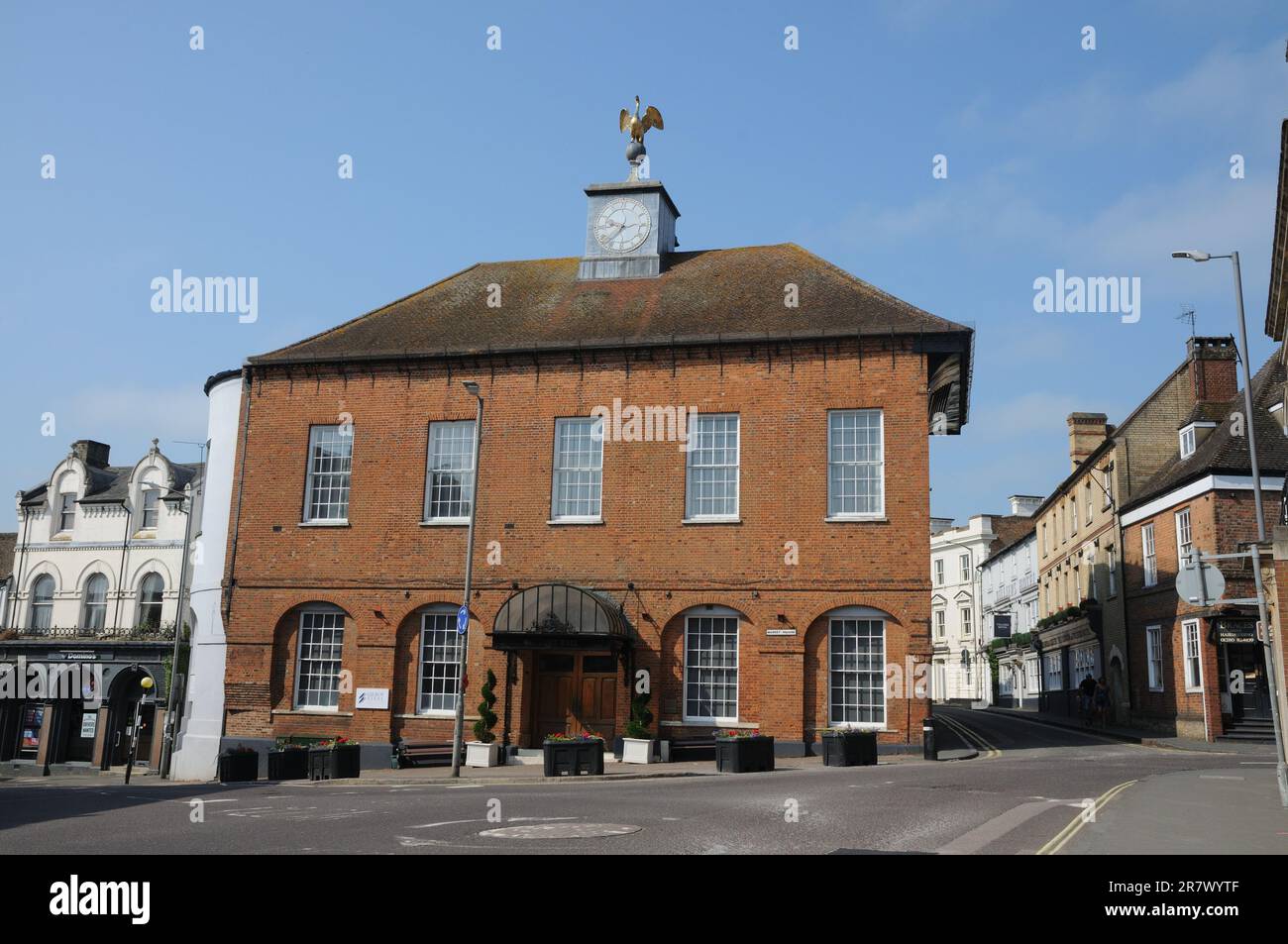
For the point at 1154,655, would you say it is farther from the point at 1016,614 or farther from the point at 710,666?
the point at 1016,614

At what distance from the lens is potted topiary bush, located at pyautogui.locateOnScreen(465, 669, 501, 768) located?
963 inches

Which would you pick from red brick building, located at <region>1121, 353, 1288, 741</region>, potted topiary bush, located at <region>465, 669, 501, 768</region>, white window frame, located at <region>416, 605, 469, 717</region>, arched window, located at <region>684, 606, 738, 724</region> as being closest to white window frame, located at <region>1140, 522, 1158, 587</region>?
red brick building, located at <region>1121, 353, 1288, 741</region>

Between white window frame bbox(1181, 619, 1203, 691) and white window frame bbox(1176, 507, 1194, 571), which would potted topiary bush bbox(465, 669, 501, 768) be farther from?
white window frame bbox(1176, 507, 1194, 571)

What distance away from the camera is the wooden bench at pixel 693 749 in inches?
960

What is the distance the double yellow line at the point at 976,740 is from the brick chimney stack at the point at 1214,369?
1417 cm

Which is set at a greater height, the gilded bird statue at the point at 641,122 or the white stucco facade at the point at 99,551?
the gilded bird statue at the point at 641,122

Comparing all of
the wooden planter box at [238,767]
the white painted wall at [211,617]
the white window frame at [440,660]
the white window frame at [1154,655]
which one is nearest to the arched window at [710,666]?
the white window frame at [440,660]

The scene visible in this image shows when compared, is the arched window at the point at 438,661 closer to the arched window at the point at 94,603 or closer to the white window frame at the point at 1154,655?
the arched window at the point at 94,603

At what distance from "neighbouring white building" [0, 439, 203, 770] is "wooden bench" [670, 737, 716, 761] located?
2550 cm

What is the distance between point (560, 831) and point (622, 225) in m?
22.7

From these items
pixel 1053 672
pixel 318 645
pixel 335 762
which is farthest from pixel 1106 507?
pixel 335 762

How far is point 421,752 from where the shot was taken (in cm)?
2512
